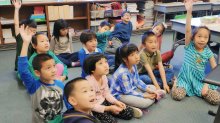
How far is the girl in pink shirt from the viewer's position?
1.85m

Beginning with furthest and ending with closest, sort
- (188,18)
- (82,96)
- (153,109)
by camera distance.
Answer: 1. (188,18)
2. (153,109)
3. (82,96)

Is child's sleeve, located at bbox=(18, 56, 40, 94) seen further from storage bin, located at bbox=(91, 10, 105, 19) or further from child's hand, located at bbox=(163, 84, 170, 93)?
storage bin, located at bbox=(91, 10, 105, 19)

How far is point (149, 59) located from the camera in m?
2.60

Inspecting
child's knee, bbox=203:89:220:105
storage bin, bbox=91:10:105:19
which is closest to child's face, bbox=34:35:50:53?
child's knee, bbox=203:89:220:105

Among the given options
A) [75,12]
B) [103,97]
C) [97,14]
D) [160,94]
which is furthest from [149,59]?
[75,12]

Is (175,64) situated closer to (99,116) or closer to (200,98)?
(200,98)

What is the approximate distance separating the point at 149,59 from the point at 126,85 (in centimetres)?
60

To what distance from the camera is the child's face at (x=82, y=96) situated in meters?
1.27

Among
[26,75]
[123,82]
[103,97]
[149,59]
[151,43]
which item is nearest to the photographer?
[26,75]

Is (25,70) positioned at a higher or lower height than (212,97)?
higher

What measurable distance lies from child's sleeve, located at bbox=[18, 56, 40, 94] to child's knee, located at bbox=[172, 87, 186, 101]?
141cm

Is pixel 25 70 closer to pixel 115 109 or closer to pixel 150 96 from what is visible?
pixel 115 109

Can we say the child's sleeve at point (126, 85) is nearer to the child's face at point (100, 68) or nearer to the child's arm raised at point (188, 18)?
the child's face at point (100, 68)

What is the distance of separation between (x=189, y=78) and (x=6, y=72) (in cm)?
227
